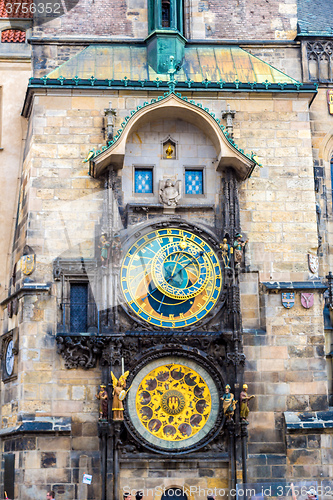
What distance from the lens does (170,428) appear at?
17750 mm

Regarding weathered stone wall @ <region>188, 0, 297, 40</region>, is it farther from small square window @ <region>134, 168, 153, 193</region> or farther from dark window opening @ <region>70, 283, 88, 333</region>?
dark window opening @ <region>70, 283, 88, 333</region>

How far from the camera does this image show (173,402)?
17812 millimetres

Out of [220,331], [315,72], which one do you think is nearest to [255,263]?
[220,331]

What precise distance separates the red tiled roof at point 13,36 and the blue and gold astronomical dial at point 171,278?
610 centimetres

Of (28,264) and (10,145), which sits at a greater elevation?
(10,145)

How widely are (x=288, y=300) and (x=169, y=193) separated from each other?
3.14 meters

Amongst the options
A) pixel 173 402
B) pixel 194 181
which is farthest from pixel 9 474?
pixel 194 181

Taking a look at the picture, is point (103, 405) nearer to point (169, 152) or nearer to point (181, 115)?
point (169, 152)

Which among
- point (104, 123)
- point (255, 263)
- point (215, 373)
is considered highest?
Result: point (104, 123)

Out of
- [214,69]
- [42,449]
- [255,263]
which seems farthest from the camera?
[214,69]

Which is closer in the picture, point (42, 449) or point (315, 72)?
point (42, 449)

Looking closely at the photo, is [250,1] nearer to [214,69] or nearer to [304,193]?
[214,69]

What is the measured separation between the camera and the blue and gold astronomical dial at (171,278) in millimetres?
18234

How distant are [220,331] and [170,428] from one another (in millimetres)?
2045
